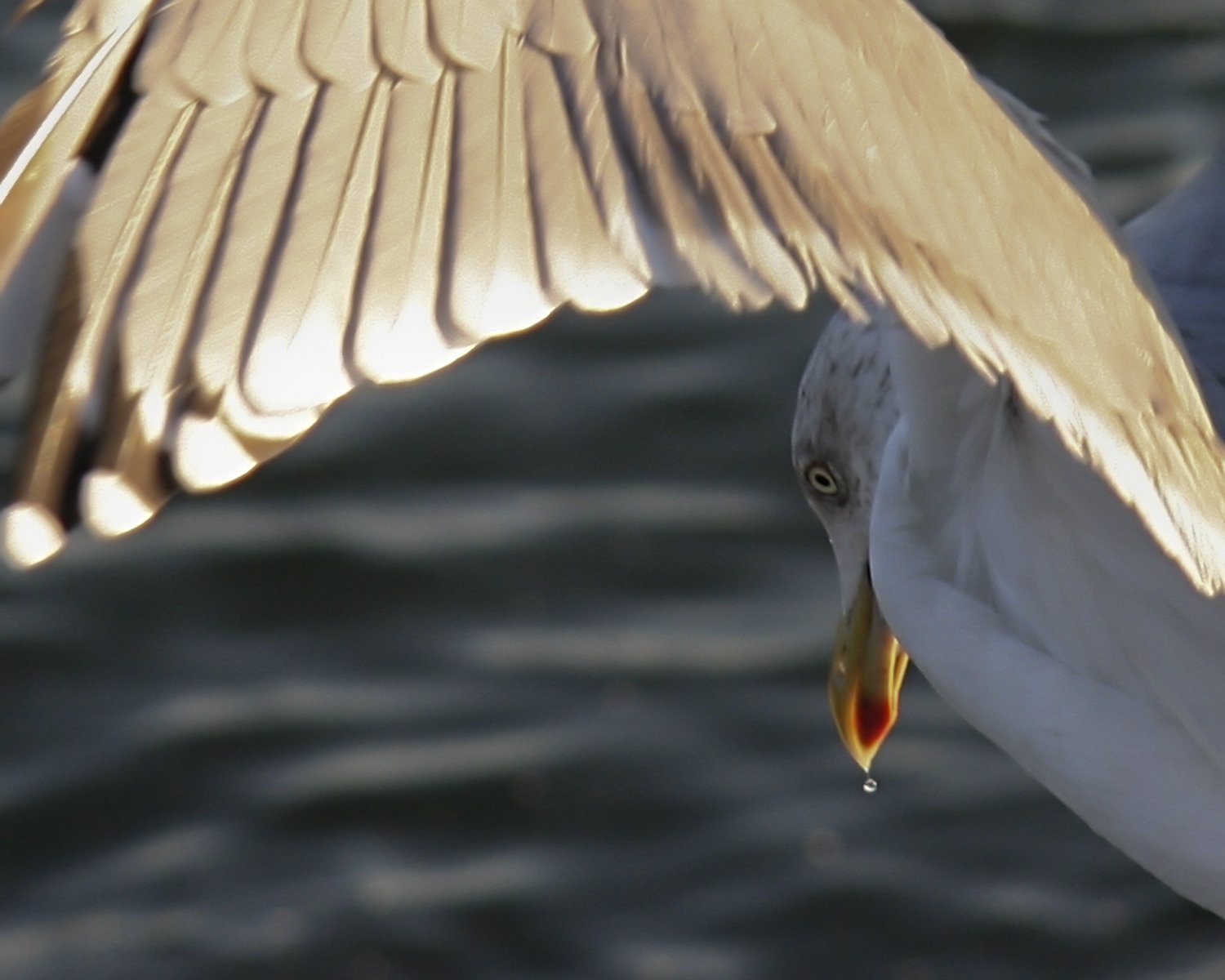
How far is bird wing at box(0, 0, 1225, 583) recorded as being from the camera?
1662 millimetres

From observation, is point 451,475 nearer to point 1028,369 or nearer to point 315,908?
point 315,908

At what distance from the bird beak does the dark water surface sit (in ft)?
2.66

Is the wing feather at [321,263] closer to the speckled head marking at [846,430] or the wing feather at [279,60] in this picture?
the wing feather at [279,60]

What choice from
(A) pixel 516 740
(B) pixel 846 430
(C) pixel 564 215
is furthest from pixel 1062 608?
(A) pixel 516 740

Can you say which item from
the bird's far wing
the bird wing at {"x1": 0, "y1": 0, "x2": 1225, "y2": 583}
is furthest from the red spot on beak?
the bird wing at {"x1": 0, "y1": 0, "x2": 1225, "y2": 583}

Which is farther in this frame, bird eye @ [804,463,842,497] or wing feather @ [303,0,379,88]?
bird eye @ [804,463,842,497]

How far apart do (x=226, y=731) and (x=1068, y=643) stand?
2.18 m

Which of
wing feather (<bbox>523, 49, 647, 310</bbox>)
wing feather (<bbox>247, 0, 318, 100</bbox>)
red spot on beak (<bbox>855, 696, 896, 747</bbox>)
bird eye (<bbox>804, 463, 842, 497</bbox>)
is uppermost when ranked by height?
wing feather (<bbox>247, 0, 318, 100</bbox>)

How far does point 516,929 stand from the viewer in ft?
12.9

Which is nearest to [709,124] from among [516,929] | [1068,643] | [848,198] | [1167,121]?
[848,198]

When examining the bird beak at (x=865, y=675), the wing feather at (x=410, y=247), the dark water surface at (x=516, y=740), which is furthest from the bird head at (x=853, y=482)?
the wing feather at (x=410, y=247)

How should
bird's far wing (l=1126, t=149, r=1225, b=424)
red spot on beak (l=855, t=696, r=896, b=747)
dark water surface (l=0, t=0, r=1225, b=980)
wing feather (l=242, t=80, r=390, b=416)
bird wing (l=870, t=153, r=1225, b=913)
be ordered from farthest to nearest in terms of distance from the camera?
dark water surface (l=0, t=0, r=1225, b=980)
red spot on beak (l=855, t=696, r=896, b=747)
bird's far wing (l=1126, t=149, r=1225, b=424)
bird wing (l=870, t=153, r=1225, b=913)
wing feather (l=242, t=80, r=390, b=416)

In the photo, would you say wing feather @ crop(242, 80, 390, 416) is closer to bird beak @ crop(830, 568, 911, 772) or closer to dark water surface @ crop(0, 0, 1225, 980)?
bird beak @ crop(830, 568, 911, 772)

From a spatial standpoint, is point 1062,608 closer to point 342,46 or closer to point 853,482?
point 853,482
